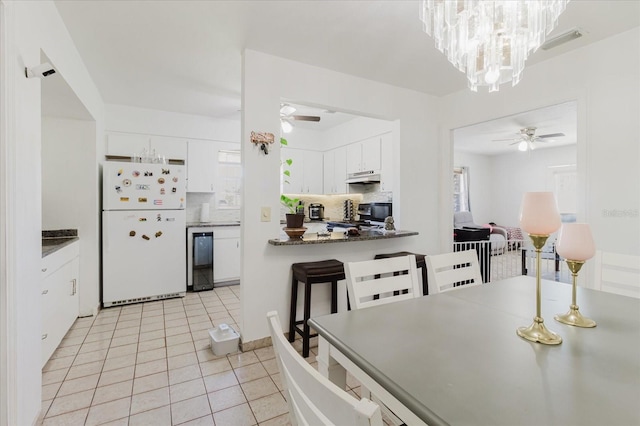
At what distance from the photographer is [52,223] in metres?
3.12

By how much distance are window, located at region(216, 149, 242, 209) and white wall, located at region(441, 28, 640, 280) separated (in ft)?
13.5

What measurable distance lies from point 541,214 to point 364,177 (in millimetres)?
3615

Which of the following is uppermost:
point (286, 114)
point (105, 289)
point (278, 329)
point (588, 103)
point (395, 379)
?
point (286, 114)

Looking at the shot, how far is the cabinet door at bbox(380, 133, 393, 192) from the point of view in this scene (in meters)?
4.18

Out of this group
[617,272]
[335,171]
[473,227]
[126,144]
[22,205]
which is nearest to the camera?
[22,205]

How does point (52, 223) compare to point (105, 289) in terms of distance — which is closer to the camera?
point (52, 223)

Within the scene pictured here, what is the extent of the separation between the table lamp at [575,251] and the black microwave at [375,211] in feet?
10.2

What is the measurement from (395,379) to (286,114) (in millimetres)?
3117

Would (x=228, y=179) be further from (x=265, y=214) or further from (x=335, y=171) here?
(x=265, y=214)

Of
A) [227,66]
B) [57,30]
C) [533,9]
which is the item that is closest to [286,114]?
[227,66]

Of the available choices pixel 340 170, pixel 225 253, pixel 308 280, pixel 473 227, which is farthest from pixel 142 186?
pixel 473 227

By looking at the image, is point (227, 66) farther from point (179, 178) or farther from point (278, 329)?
point (278, 329)

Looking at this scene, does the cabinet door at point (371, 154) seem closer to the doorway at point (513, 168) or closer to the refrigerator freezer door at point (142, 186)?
the doorway at point (513, 168)

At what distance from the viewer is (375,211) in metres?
4.67
